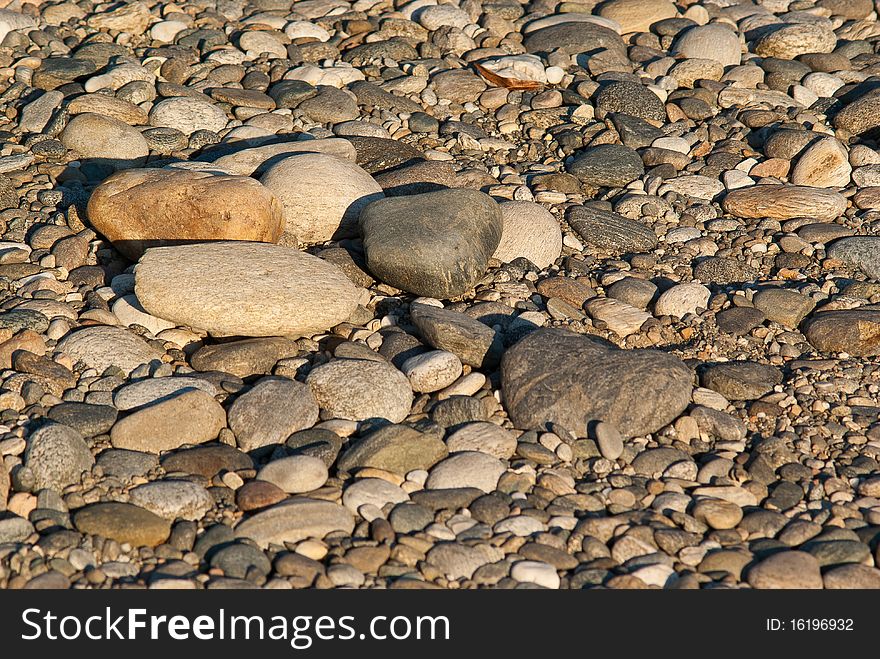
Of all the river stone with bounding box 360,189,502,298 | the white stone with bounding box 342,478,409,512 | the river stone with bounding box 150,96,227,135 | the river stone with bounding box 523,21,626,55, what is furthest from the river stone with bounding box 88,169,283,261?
the river stone with bounding box 523,21,626,55

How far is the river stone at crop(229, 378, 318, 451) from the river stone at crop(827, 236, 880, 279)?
3097mm

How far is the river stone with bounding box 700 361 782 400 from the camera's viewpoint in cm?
428

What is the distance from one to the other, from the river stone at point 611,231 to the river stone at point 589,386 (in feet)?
4.38

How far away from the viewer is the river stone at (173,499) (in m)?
3.45

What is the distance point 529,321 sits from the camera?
466cm

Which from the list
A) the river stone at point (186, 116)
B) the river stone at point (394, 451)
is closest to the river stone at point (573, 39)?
the river stone at point (186, 116)

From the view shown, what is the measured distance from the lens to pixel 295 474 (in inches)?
143

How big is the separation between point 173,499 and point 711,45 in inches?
218

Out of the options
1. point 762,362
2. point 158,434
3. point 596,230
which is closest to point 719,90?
point 596,230

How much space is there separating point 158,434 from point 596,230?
276 centimetres

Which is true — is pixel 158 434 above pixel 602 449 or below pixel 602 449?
above

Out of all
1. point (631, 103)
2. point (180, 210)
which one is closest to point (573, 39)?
point (631, 103)

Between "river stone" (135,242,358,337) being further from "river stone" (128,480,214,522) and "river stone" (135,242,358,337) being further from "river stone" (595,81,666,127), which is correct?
"river stone" (595,81,666,127)
